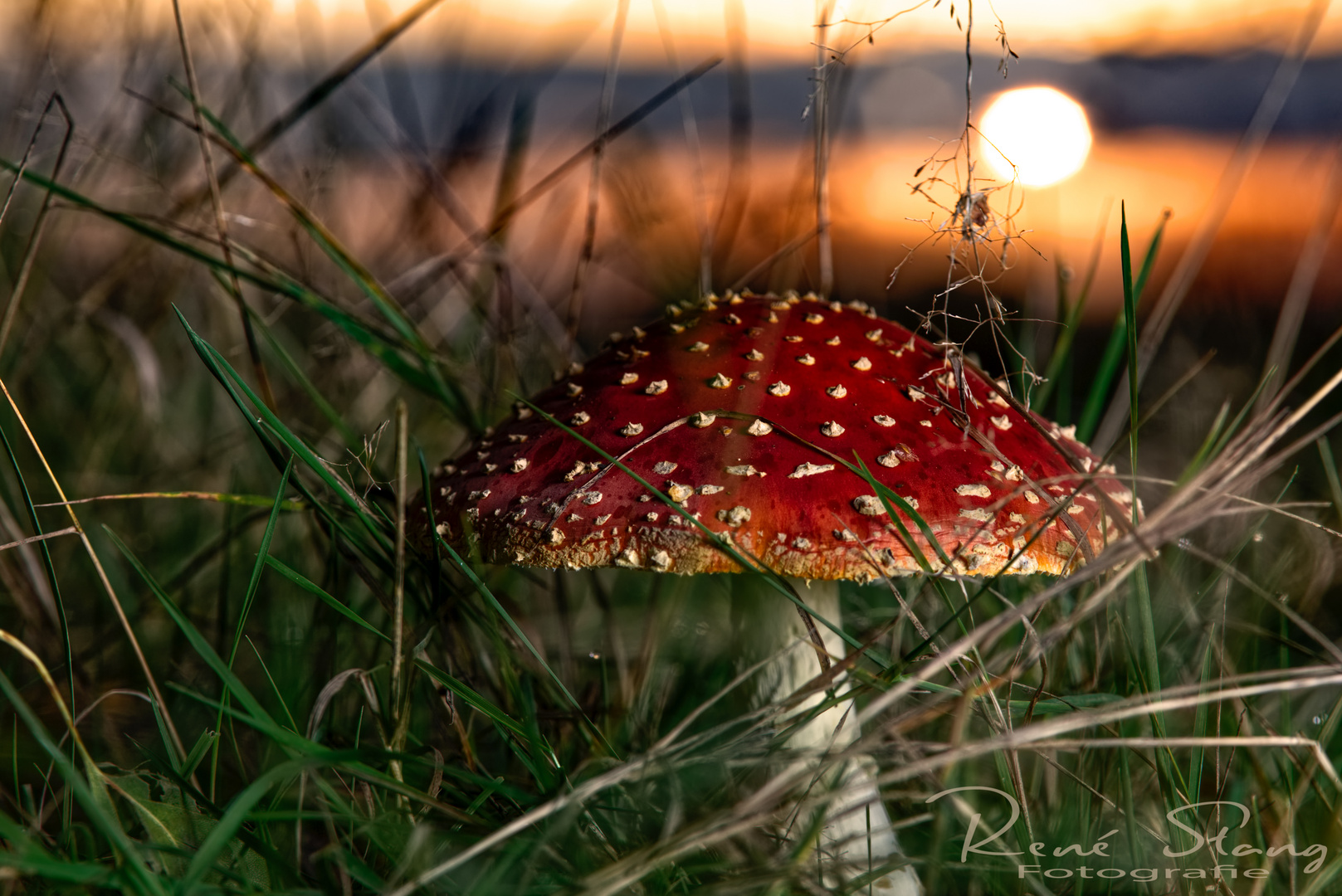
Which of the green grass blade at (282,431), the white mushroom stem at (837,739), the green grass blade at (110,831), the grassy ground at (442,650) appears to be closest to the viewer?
the green grass blade at (110,831)

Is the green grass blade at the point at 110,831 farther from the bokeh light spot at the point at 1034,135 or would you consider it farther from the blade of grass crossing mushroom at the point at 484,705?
the bokeh light spot at the point at 1034,135

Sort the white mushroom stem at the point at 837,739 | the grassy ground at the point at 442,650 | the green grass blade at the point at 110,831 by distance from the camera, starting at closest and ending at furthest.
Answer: the green grass blade at the point at 110,831 → the grassy ground at the point at 442,650 → the white mushroom stem at the point at 837,739

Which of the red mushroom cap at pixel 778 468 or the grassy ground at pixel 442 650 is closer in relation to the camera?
the grassy ground at pixel 442 650

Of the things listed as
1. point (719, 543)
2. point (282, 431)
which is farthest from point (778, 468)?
point (282, 431)

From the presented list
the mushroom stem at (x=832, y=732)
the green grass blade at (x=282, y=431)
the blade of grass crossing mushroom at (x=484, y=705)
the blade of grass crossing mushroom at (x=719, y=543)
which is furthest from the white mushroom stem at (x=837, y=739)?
the green grass blade at (x=282, y=431)

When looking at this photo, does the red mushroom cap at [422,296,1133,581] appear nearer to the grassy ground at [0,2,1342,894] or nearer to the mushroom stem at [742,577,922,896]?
the grassy ground at [0,2,1342,894]

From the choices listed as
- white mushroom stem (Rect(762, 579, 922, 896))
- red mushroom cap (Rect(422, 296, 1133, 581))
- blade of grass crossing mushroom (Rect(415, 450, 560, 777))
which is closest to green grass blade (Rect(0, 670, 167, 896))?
blade of grass crossing mushroom (Rect(415, 450, 560, 777))

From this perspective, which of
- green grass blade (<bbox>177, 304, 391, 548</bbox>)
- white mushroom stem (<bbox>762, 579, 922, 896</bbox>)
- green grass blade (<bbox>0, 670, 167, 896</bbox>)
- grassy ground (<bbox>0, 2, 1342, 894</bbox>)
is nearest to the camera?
green grass blade (<bbox>0, 670, 167, 896</bbox>)

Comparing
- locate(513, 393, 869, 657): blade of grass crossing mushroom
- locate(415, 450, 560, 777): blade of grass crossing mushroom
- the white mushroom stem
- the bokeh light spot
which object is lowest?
the white mushroom stem
